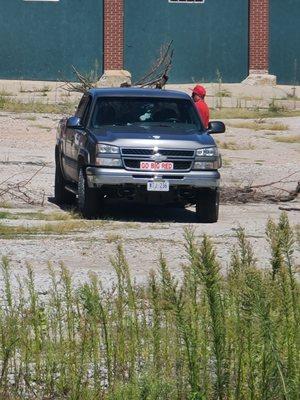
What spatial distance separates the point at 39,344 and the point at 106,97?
9.85 meters

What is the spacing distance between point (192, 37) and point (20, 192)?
A: 23.4 metres

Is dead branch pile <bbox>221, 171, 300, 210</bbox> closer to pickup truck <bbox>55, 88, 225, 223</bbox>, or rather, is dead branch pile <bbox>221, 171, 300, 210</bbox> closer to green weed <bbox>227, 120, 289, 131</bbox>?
pickup truck <bbox>55, 88, 225, 223</bbox>

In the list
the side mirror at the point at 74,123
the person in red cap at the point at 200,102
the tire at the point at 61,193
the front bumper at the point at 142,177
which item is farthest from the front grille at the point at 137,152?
the person in red cap at the point at 200,102

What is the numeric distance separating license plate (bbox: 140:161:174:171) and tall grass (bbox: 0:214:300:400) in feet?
25.8

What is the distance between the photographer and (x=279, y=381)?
6.93 m

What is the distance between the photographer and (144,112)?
1748 cm

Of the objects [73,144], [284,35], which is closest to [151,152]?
[73,144]

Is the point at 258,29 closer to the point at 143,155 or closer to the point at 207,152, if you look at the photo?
the point at 207,152

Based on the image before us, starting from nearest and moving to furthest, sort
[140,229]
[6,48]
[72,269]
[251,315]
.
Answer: [251,315] < [72,269] < [140,229] < [6,48]

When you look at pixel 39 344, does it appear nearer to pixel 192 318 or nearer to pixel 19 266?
pixel 192 318

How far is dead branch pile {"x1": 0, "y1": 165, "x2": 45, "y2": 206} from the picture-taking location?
1880cm

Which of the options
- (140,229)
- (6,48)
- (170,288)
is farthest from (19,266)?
(6,48)

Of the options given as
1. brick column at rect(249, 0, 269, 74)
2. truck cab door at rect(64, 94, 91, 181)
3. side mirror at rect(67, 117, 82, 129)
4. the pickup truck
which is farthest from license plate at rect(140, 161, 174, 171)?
brick column at rect(249, 0, 269, 74)

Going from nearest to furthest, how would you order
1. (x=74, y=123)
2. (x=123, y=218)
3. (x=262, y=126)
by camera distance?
1. (x=123, y=218)
2. (x=74, y=123)
3. (x=262, y=126)
